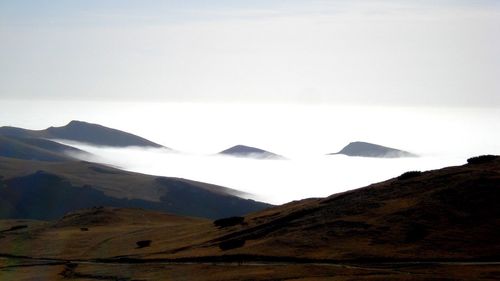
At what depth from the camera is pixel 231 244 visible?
275ft

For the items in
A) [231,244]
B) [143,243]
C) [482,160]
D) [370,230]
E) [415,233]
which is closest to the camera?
[415,233]

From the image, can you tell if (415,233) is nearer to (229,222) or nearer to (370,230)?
(370,230)

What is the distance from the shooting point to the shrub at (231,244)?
82.6m

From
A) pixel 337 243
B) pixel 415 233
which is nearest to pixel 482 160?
pixel 415 233

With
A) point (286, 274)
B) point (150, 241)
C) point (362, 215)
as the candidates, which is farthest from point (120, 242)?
point (286, 274)

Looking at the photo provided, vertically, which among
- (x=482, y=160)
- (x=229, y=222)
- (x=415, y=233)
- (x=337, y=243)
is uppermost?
(x=482, y=160)

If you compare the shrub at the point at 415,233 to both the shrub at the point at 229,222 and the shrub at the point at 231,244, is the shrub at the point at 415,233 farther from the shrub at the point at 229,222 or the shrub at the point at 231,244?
the shrub at the point at 229,222

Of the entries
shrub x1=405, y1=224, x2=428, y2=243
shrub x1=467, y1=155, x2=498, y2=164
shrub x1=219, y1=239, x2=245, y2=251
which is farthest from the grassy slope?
shrub x1=467, y1=155, x2=498, y2=164

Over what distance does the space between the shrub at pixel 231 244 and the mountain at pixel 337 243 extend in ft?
0.42

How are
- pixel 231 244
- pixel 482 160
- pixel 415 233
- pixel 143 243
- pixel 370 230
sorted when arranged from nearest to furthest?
pixel 415 233 < pixel 370 230 < pixel 231 244 < pixel 143 243 < pixel 482 160

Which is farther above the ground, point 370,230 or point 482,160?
point 482,160

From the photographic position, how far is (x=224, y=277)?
65938 mm

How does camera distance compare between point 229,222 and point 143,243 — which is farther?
point 229,222

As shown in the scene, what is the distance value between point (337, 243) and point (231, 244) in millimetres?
13456
